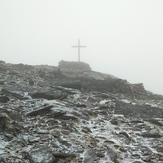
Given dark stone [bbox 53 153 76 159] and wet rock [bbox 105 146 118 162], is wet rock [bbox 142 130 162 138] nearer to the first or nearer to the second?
wet rock [bbox 105 146 118 162]

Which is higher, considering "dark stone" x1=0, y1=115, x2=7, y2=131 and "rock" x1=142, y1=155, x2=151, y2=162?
"dark stone" x1=0, y1=115, x2=7, y2=131

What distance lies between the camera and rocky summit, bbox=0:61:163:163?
6.99 metres

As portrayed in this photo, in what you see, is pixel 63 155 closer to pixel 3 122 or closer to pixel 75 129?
pixel 75 129

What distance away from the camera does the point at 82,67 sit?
121 feet

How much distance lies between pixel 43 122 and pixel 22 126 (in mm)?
1010

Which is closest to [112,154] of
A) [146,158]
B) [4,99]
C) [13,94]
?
[146,158]

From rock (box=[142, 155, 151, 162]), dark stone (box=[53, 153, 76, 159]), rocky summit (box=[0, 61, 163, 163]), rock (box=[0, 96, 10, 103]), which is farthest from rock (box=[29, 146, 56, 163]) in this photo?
rock (box=[0, 96, 10, 103])

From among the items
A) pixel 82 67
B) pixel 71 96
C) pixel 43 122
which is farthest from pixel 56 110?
pixel 82 67

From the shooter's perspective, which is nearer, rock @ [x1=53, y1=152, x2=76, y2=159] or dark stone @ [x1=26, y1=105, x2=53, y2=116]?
rock @ [x1=53, y1=152, x2=76, y2=159]

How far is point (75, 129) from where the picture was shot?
9008 millimetres

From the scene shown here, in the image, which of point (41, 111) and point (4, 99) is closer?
point (41, 111)

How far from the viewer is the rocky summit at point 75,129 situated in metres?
6.99

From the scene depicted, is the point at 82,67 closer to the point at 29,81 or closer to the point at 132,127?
the point at 29,81

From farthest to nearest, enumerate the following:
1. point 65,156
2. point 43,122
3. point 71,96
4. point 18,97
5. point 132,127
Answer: point 71,96, point 18,97, point 132,127, point 43,122, point 65,156
